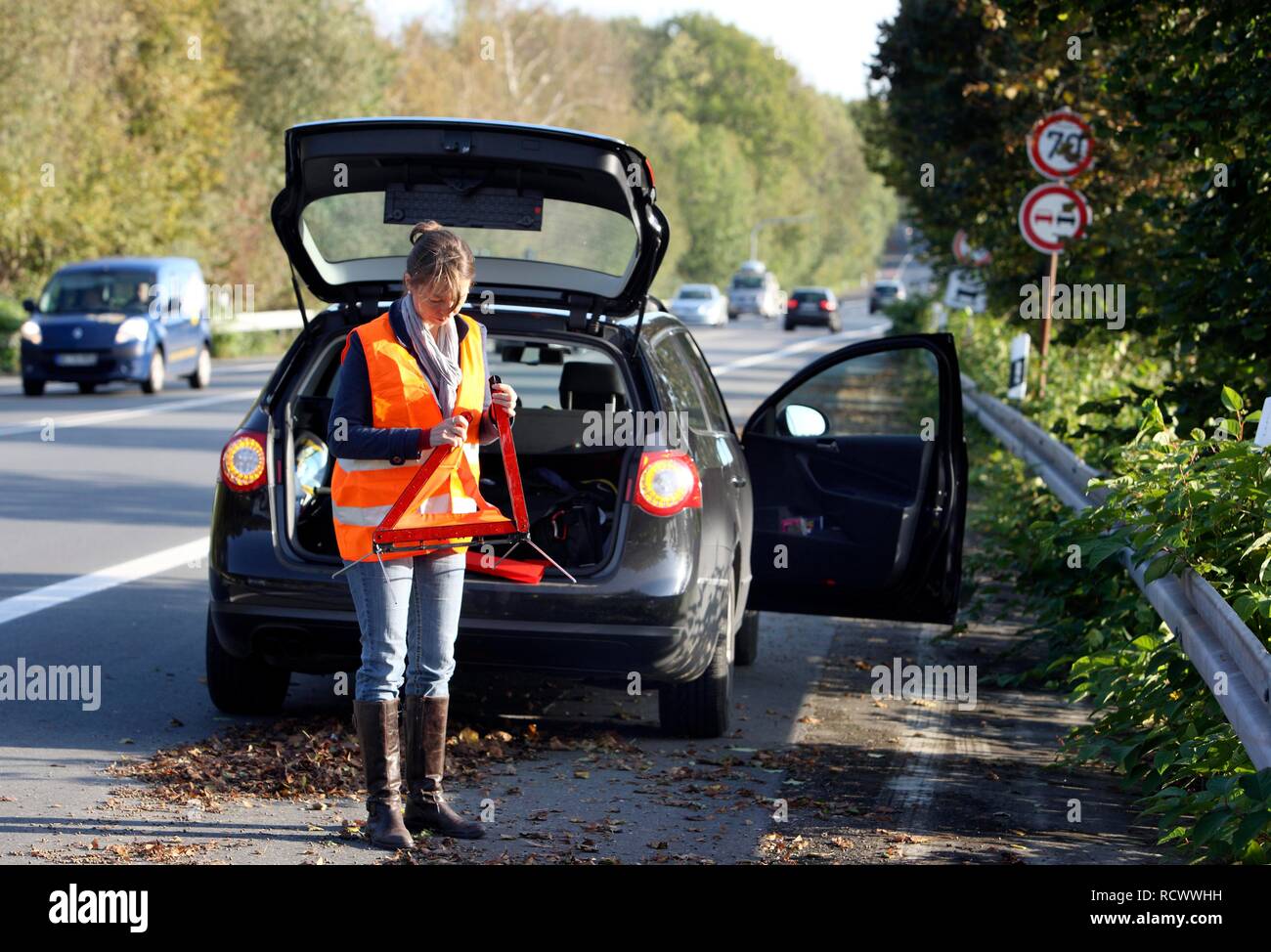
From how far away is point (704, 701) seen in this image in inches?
275

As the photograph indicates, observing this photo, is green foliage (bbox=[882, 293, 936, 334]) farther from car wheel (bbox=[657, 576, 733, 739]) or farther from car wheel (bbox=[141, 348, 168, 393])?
car wheel (bbox=[657, 576, 733, 739])

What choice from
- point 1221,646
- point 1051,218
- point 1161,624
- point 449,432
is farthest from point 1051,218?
point 449,432

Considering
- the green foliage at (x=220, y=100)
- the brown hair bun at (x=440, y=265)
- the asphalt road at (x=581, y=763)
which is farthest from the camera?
the green foliage at (x=220, y=100)

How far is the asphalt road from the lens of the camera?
545 cm

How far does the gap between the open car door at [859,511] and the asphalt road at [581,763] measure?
439 mm

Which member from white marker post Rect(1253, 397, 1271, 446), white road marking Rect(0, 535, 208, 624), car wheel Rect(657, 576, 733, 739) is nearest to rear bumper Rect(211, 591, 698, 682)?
car wheel Rect(657, 576, 733, 739)

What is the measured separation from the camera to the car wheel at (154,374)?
25.7 m

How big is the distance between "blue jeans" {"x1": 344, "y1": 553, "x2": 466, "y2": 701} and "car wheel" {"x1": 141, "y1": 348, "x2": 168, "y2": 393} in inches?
821

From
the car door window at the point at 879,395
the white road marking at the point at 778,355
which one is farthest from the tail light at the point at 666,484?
the white road marking at the point at 778,355

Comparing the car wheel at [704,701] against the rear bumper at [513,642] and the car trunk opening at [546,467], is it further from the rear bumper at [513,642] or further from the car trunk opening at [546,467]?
the car trunk opening at [546,467]

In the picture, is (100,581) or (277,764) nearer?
(277,764)

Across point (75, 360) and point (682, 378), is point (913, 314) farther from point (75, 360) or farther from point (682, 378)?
point (682, 378)

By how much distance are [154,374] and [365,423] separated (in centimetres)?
2120
